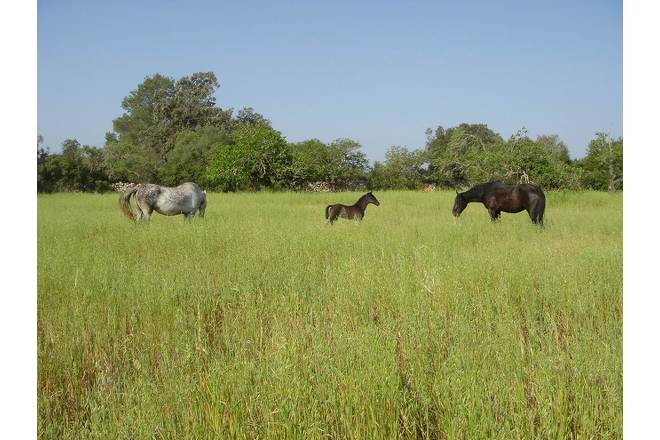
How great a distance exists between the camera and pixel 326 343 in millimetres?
2645

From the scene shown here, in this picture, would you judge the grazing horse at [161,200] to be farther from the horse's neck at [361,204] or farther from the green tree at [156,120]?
the green tree at [156,120]

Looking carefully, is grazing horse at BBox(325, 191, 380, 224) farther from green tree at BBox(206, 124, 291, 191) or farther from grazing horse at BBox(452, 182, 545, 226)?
green tree at BBox(206, 124, 291, 191)

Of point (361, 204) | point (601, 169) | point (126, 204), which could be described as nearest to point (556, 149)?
point (601, 169)

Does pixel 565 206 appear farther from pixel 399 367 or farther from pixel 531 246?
pixel 399 367

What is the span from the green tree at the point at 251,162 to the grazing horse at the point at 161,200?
22.0 ft

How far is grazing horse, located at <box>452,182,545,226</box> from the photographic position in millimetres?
9133

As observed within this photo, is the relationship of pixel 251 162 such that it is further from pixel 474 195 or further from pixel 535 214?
pixel 535 214

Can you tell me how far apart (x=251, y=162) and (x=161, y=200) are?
338 inches

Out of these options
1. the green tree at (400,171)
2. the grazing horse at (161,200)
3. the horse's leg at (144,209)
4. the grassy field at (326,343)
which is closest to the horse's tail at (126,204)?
the grazing horse at (161,200)

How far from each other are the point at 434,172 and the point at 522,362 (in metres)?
15.2
